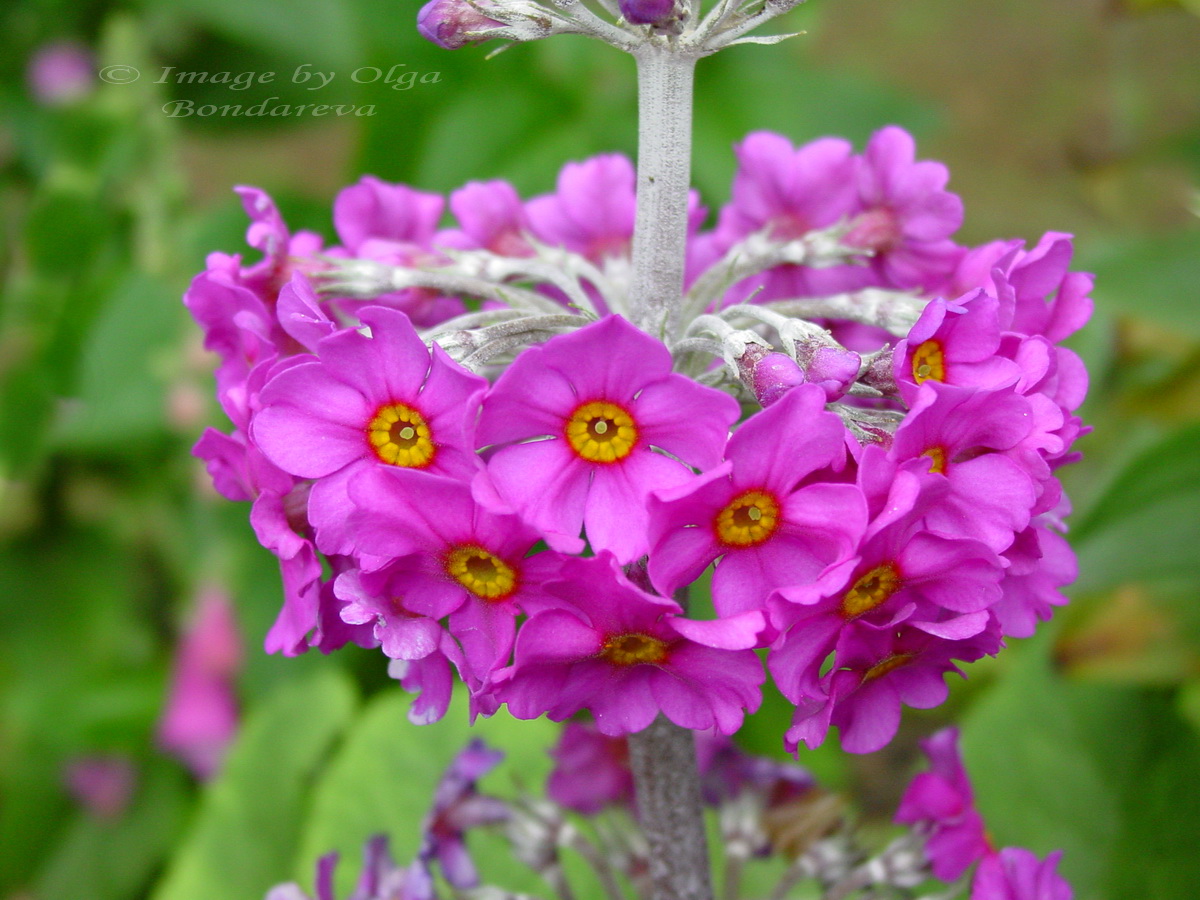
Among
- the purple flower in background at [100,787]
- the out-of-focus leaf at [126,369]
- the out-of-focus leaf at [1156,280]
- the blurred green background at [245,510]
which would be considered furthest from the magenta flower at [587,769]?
the purple flower in background at [100,787]

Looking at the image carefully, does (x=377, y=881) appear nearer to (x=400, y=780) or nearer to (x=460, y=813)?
(x=460, y=813)

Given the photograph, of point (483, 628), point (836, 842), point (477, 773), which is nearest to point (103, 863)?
point (477, 773)

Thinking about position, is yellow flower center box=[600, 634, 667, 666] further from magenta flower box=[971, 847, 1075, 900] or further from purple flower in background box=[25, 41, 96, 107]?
purple flower in background box=[25, 41, 96, 107]

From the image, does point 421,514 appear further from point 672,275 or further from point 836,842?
point 836,842

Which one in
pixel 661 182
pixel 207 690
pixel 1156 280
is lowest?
Answer: pixel 207 690

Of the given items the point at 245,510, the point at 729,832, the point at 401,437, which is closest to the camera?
the point at 401,437

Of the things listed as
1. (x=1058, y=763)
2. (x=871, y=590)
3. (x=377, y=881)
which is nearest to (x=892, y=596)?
(x=871, y=590)

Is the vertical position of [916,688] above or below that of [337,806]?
above
